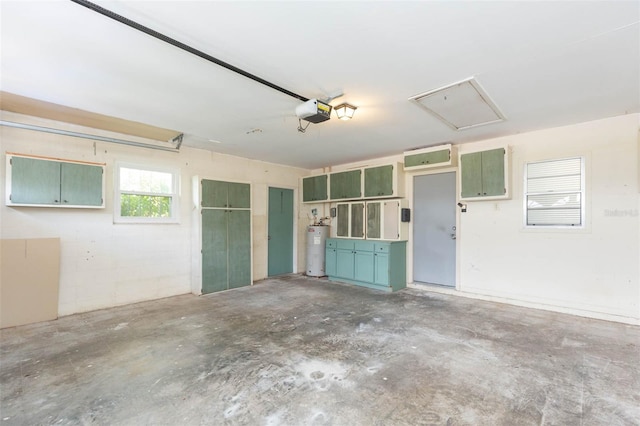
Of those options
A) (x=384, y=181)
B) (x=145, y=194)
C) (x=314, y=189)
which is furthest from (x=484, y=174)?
(x=145, y=194)

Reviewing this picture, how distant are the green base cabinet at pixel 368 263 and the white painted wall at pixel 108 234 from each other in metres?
2.78

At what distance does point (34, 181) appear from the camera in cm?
365

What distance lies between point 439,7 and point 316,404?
111 inches

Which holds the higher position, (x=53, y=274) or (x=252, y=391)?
(x=53, y=274)

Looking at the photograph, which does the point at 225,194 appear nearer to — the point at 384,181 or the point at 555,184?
the point at 384,181

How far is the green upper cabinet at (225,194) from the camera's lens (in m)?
5.21

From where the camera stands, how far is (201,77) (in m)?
2.76

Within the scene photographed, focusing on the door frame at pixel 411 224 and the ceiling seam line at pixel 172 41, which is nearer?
the ceiling seam line at pixel 172 41

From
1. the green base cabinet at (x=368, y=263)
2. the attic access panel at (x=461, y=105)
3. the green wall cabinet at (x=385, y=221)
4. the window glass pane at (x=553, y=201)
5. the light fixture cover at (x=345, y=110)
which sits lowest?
the green base cabinet at (x=368, y=263)

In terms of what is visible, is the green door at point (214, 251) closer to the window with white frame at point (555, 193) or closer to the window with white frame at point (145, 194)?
the window with white frame at point (145, 194)

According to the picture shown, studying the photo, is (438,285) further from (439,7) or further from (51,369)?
(51,369)

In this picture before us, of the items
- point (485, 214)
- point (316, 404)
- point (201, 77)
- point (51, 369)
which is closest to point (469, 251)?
point (485, 214)

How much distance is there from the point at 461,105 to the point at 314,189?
13.2 feet

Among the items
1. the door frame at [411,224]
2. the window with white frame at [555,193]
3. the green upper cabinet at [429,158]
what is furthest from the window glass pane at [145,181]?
the window with white frame at [555,193]
